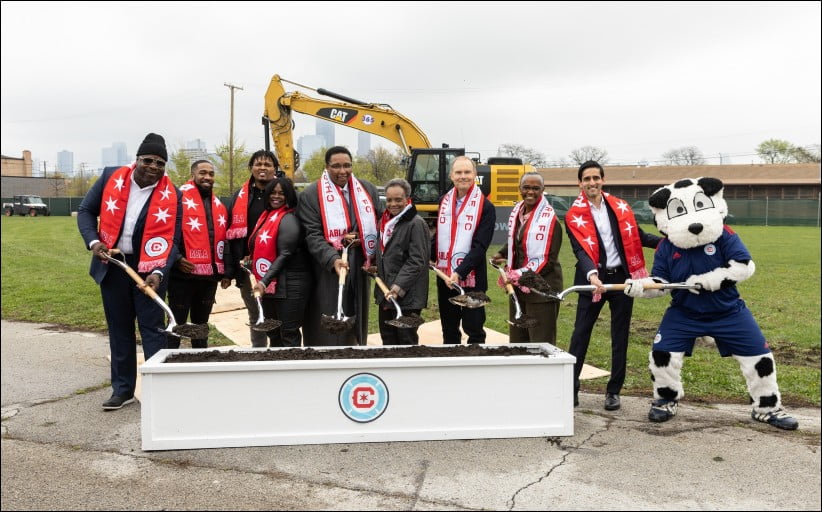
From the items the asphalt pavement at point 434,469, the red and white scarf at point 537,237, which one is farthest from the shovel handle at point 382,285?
the asphalt pavement at point 434,469

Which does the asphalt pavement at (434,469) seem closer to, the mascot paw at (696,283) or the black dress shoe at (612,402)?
the black dress shoe at (612,402)

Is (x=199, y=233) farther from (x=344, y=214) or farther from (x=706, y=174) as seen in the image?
(x=706, y=174)

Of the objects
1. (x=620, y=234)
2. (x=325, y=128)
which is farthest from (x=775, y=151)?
(x=620, y=234)

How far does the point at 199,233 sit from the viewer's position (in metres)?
4.89

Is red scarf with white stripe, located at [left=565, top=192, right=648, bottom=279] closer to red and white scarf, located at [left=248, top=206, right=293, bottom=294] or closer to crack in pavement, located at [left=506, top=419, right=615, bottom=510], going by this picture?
crack in pavement, located at [left=506, top=419, right=615, bottom=510]

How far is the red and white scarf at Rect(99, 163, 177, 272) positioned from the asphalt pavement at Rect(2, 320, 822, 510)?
1.10 m

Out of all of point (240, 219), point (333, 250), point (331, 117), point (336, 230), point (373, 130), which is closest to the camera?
point (333, 250)

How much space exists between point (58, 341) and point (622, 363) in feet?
18.8

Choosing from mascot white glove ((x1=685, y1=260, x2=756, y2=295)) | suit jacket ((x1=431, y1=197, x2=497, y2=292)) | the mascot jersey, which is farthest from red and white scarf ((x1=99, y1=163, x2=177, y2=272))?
mascot white glove ((x1=685, y1=260, x2=756, y2=295))

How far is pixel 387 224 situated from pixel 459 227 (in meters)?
0.56

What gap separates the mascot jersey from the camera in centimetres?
427

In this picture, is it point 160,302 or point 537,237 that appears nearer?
point 160,302

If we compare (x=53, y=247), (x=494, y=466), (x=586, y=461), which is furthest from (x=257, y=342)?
(x=53, y=247)

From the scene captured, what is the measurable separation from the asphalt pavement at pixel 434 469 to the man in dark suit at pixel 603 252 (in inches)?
21.8
